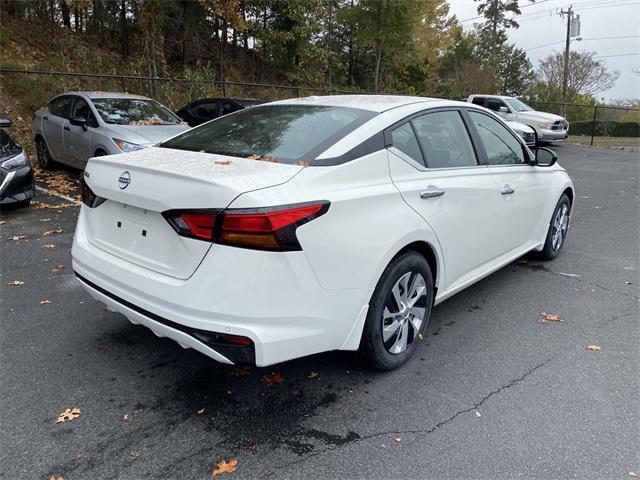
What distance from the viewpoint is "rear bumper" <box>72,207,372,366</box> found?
2.35 metres

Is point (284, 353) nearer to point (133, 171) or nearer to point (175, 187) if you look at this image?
point (175, 187)

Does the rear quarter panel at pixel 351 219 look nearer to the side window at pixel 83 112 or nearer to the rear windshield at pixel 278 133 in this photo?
the rear windshield at pixel 278 133

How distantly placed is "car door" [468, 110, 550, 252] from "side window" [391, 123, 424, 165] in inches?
36.8

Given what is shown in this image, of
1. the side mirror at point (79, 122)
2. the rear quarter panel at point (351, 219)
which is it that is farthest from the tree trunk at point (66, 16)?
the rear quarter panel at point (351, 219)

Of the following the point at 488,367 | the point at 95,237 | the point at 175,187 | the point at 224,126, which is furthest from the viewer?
the point at 224,126

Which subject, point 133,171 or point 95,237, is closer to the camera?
point 133,171

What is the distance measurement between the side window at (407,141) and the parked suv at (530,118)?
52.5ft

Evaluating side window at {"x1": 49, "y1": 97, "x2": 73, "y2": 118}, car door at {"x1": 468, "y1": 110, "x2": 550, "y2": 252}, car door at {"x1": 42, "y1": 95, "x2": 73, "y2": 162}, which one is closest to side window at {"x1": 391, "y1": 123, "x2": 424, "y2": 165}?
car door at {"x1": 468, "y1": 110, "x2": 550, "y2": 252}

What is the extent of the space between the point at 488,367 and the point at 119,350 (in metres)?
2.42

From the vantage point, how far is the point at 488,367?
3318 millimetres

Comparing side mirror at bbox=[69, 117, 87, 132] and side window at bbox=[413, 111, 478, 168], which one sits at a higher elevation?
side mirror at bbox=[69, 117, 87, 132]

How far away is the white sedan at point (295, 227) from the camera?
2377 millimetres

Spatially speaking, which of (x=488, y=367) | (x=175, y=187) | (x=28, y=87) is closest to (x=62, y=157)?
(x=28, y=87)

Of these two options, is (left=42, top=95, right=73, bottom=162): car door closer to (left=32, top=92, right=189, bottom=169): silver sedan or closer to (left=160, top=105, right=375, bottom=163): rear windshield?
(left=32, top=92, right=189, bottom=169): silver sedan
